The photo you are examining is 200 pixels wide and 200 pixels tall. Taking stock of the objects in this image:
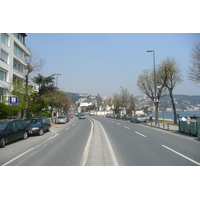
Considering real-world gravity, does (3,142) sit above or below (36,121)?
below

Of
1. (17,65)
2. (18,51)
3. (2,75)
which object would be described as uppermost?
(18,51)

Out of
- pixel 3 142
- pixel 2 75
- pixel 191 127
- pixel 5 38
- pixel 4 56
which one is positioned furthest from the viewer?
pixel 5 38

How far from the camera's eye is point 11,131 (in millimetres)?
12641

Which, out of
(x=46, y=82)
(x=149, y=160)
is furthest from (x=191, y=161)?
(x=46, y=82)

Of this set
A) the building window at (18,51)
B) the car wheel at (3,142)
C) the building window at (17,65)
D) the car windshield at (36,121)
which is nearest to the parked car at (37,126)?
the car windshield at (36,121)

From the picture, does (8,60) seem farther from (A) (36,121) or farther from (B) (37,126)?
(B) (37,126)

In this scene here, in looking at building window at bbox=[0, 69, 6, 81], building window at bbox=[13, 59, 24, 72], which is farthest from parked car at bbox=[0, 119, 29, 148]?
building window at bbox=[13, 59, 24, 72]

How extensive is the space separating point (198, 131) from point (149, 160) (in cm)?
889

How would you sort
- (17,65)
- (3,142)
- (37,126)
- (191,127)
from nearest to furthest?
(3,142) < (191,127) < (37,126) < (17,65)

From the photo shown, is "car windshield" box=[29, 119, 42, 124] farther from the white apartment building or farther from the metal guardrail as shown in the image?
the metal guardrail

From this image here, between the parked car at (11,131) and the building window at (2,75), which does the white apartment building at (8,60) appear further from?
the parked car at (11,131)

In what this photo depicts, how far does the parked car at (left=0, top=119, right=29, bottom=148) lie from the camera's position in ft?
38.3

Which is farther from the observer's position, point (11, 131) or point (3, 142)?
point (11, 131)

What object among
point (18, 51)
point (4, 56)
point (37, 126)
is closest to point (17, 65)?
point (18, 51)
